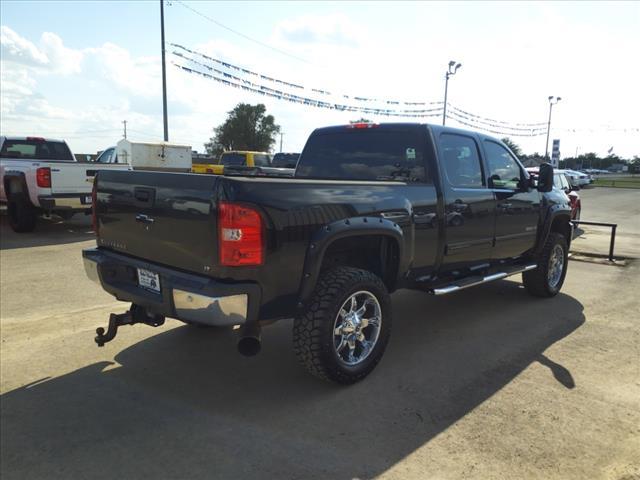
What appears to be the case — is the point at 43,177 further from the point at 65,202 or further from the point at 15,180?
the point at 15,180

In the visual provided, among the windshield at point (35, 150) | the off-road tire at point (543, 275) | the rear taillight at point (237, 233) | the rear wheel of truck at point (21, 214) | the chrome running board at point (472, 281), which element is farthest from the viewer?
the windshield at point (35, 150)

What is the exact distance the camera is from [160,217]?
133 inches

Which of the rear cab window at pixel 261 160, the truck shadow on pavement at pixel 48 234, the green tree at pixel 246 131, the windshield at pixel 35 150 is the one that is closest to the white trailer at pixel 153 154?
the rear cab window at pixel 261 160

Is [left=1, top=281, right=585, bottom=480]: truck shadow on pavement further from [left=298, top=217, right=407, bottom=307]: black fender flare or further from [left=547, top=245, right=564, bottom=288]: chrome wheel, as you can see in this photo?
[left=547, top=245, right=564, bottom=288]: chrome wheel

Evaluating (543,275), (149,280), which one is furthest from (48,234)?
(543,275)

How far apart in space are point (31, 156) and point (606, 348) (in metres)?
13.1

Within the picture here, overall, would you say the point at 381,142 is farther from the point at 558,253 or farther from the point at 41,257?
the point at 41,257

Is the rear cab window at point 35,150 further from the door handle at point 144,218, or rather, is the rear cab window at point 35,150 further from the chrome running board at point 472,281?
the chrome running board at point 472,281

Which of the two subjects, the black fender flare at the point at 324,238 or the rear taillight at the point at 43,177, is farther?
the rear taillight at the point at 43,177

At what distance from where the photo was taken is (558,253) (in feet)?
20.7

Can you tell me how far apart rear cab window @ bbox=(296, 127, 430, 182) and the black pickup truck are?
12 mm

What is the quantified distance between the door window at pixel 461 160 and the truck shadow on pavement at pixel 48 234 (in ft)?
25.5

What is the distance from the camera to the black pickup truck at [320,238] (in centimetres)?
303

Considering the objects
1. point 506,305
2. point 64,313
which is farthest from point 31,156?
point 506,305
